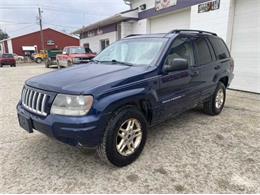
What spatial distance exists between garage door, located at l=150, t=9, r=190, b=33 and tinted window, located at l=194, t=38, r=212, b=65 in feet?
20.5

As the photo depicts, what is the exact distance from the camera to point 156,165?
2943 mm

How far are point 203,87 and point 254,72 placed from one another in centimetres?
448

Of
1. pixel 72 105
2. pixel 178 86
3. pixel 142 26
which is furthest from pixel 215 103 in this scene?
pixel 142 26

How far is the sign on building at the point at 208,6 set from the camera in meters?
8.37

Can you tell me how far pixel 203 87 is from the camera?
168 inches

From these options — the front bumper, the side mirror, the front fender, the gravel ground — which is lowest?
the gravel ground

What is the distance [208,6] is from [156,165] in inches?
314

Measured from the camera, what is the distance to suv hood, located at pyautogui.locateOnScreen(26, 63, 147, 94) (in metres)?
2.54

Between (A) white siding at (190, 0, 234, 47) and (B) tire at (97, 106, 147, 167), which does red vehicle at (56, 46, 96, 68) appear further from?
(B) tire at (97, 106, 147, 167)

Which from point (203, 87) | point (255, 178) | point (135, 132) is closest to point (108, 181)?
point (135, 132)

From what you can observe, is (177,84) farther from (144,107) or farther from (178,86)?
(144,107)

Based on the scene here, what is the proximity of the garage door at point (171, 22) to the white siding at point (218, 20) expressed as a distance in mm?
670

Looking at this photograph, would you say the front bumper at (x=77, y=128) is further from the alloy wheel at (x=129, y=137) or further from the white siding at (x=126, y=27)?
the white siding at (x=126, y=27)

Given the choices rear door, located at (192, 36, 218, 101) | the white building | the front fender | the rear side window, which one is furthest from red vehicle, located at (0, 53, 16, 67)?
the front fender
